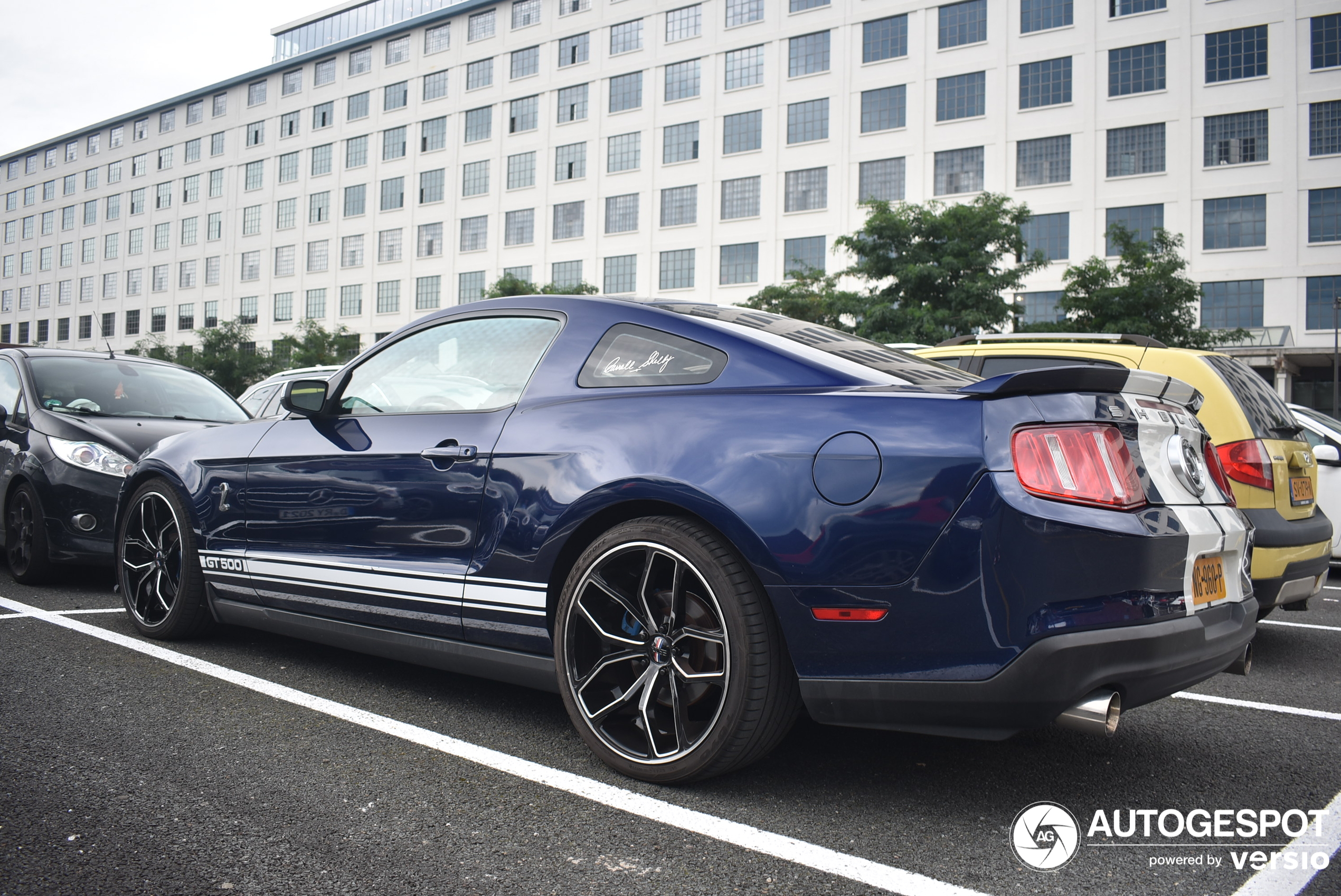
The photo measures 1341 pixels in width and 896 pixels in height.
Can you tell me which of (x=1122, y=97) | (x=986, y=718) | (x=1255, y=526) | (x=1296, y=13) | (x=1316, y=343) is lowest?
(x=986, y=718)

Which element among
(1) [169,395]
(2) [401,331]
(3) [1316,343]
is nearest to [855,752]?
(2) [401,331]

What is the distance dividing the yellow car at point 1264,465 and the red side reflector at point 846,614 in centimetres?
267

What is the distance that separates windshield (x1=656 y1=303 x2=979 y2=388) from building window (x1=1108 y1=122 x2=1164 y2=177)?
36.7m

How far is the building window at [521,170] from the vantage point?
48.2m

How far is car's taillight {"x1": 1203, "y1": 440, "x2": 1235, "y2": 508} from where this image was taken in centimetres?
282

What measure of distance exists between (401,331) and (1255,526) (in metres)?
4.21

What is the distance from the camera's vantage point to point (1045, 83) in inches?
1420

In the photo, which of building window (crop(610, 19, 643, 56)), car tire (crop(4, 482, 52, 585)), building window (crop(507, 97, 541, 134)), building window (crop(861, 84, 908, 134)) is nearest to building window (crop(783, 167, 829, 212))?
building window (crop(861, 84, 908, 134))

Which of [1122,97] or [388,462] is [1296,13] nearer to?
[1122,97]

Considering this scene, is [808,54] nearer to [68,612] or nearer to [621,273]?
[621,273]

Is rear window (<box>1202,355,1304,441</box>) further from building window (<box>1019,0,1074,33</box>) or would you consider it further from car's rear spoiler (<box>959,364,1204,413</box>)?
building window (<box>1019,0,1074,33</box>)

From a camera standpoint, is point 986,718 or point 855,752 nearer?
point 986,718

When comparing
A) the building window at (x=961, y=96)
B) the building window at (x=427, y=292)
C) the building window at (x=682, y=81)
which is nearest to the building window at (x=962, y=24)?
the building window at (x=961, y=96)

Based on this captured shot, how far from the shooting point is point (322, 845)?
228cm
